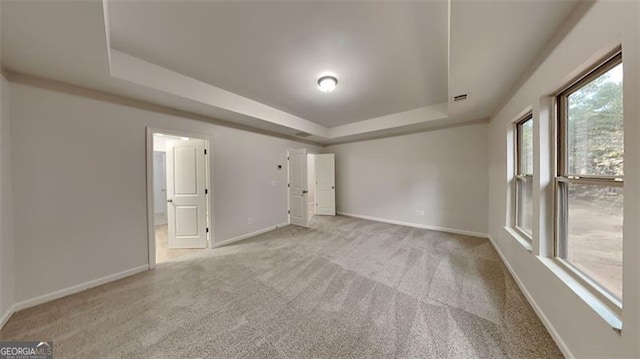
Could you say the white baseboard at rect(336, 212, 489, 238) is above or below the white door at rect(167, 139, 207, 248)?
below

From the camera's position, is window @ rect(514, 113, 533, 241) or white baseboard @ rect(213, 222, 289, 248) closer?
window @ rect(514, 113, 533, 241)

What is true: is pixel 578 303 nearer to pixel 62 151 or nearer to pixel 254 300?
pixel 254 300

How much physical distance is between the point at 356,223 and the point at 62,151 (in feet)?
16.5

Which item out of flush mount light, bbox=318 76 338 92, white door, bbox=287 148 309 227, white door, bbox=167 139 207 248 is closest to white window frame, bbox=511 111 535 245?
flush mount light, bbox=318 76 338 92

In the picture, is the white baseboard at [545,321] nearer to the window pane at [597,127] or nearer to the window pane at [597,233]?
the window pane at [597,233]

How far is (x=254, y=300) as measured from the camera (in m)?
2.07

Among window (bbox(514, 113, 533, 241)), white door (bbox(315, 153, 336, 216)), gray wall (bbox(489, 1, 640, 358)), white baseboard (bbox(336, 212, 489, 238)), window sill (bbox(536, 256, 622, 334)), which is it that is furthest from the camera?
white door (bbox(315, 153, 336, 216))

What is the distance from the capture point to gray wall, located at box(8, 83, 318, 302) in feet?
6.57

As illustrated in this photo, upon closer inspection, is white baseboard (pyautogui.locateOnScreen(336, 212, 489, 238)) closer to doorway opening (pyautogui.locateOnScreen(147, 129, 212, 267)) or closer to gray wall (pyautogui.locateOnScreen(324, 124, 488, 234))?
gray wall (pyautogui.locateOnScreen(324, 124, 488, 234))

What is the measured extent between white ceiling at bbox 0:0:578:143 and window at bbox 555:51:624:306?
534mm

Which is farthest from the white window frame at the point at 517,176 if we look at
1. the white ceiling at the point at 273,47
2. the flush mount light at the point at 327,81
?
the flush mount light at the point at 327,81

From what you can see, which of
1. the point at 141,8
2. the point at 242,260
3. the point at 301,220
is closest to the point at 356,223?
the point at 301,220

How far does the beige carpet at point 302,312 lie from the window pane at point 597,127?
1385mm

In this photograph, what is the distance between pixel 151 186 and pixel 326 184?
4275 millimetres
